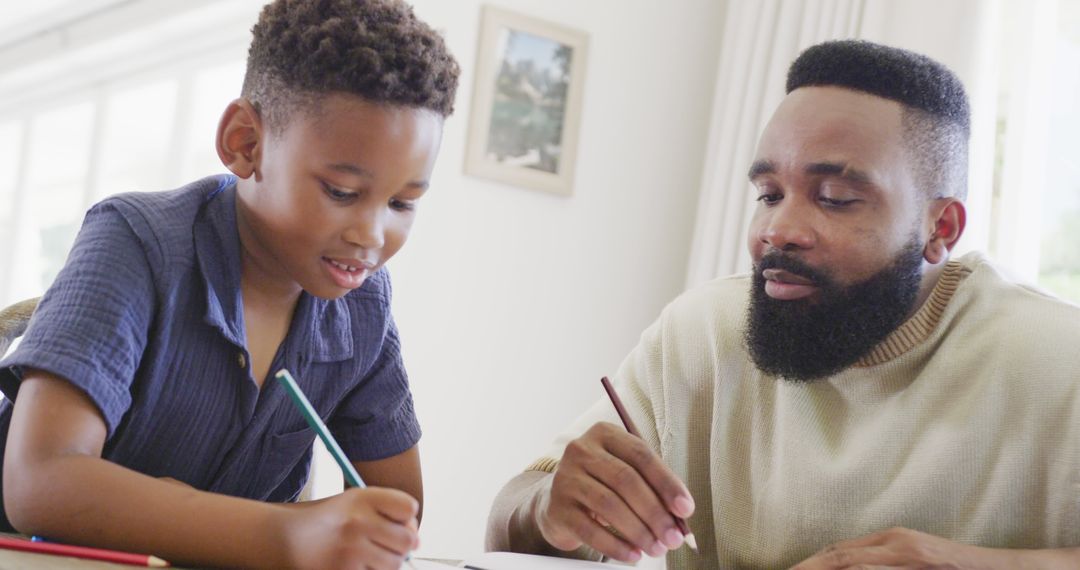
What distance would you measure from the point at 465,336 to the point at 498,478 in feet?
1.58

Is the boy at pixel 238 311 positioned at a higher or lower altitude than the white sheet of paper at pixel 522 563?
higher

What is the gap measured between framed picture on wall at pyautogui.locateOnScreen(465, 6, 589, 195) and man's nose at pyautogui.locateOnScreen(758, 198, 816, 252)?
217cm

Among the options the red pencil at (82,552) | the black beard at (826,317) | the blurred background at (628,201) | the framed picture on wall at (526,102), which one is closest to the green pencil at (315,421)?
the red pencil at (82,552)

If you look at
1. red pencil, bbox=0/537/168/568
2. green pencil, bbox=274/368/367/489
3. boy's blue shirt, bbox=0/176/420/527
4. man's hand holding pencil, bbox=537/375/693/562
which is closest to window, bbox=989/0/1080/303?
man's hand holding pencil, bbox=537/375/693/562

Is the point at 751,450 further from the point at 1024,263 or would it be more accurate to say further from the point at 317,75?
the point at 1024,263

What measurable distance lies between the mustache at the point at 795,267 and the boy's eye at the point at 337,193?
2.08 ft

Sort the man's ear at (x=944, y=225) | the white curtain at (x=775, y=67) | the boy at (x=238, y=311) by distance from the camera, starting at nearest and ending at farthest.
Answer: the boy at (x=238, y=311) < the man's ear at (x=944, y=225) < the white curtain at (x=775, y=67)

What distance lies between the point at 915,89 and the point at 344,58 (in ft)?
2.75

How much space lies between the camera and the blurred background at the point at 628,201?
3070 mm

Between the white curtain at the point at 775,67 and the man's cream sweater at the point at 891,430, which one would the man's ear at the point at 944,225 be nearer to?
the man's cream sweater at the point at 891,430

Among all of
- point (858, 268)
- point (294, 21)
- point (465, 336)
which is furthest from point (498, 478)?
point (294, 21)

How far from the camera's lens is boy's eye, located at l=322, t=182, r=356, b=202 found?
1.23 m

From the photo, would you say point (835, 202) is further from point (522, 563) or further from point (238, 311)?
point (238, 311)

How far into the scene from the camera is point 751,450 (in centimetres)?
163
